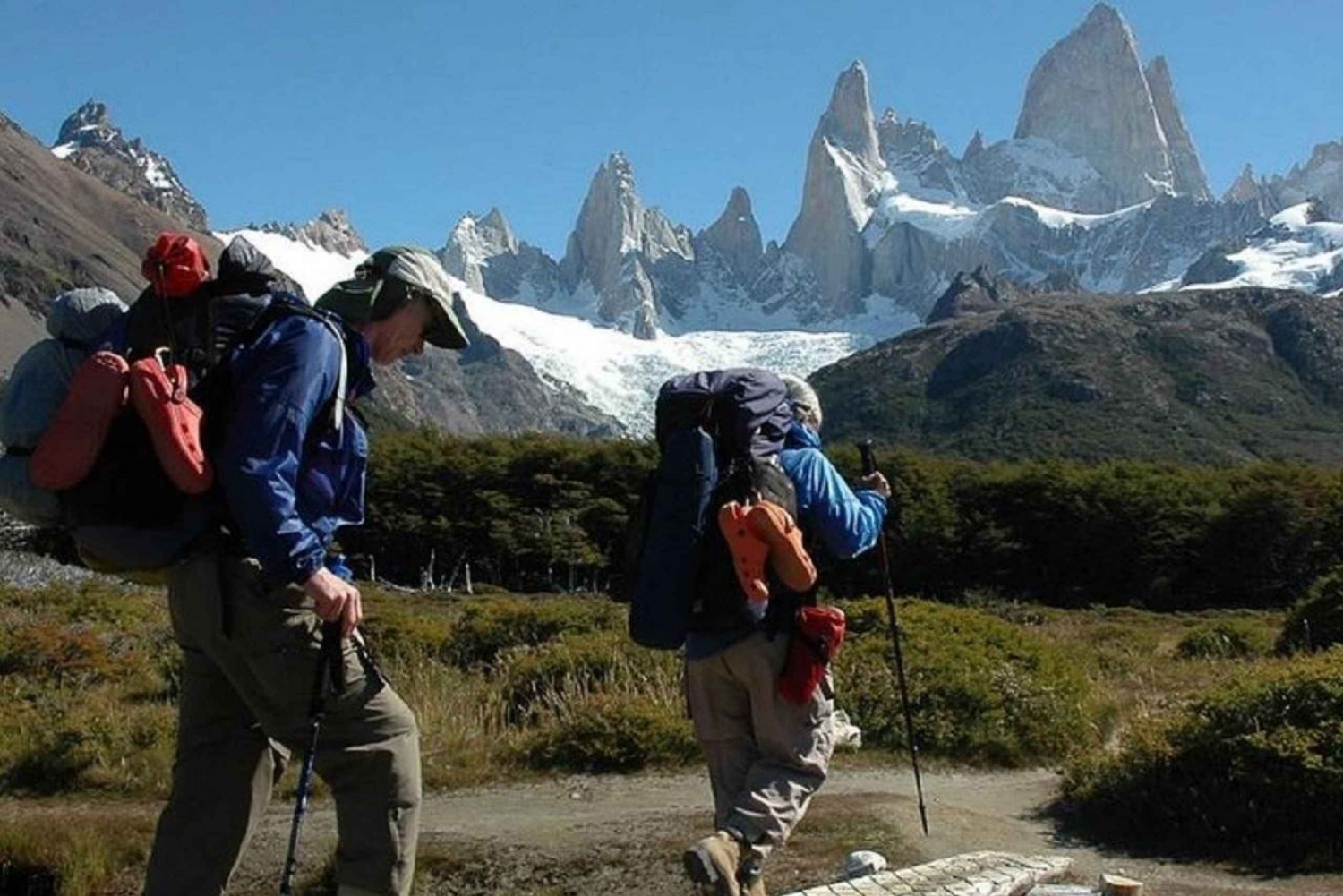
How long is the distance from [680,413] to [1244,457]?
4734 inches

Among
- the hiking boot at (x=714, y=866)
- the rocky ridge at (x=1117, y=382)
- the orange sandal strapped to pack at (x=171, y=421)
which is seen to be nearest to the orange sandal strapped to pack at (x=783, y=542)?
the hiking boot at (x=714, y=866)

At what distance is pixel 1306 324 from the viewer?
464 feet

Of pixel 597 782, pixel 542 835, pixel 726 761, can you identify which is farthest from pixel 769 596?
pixel 597 782

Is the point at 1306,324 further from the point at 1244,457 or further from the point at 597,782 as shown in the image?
the point at 597,782

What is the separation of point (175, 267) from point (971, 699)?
21.8ft

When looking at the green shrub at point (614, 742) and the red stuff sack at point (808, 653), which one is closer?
the red stuff sack at point (808, 653)

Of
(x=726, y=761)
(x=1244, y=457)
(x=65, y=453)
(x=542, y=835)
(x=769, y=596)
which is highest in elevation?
A: (x=1244, y=457)

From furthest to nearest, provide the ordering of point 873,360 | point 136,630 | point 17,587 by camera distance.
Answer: point 873,360 < point 17,587 < point 136,630

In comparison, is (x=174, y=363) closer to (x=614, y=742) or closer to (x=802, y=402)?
(x=802, y=402)

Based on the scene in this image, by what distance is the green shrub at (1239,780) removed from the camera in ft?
20.9

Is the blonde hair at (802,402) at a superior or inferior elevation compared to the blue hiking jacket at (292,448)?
superior

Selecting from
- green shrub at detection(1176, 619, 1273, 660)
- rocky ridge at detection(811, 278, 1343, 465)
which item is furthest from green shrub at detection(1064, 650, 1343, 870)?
rocky ridge at detection(811, 278, 1343, 465)

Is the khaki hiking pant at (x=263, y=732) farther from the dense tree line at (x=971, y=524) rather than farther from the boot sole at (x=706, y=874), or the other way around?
the dense tree line at (x=971, y=524)

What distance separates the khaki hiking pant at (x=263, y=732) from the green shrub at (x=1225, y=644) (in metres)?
14.3
